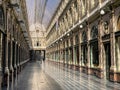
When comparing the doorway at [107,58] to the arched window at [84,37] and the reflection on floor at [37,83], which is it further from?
the arched window at [84,37]

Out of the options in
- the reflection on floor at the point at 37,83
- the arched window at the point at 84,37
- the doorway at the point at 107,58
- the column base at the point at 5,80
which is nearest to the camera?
the reflection on floor at the point at 37,83

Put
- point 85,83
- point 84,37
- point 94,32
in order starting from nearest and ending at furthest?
point 85,83, point 94,32, point 84,37

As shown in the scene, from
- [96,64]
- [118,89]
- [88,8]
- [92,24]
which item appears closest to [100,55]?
[96,64]

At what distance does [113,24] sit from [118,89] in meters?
5.98

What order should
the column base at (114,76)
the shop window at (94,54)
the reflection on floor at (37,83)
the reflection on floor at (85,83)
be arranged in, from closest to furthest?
the reflection on floor at (37,83)
the reflection on floor at (85,83)
the column base at (114,76)
the shop window at (94,54)

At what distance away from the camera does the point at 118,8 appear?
1791 cm

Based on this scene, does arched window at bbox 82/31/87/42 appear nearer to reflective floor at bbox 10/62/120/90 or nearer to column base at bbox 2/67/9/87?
reflective floor at bbox 10/62/120/90

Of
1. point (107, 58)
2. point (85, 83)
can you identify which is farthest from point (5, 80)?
point (107, 58)

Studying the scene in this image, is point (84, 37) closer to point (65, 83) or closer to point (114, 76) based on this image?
point (114, 76)

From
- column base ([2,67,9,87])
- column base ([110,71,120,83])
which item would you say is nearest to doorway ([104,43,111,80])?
column base ([110,71,120,83])

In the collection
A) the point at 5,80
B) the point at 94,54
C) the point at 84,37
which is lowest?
the point at 5,80

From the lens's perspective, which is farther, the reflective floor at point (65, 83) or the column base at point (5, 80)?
the column base at point (5, 80)

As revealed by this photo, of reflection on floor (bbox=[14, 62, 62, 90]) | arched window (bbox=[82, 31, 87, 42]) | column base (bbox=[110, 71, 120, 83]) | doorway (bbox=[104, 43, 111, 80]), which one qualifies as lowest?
reflection on floor (bbox=[14, 62, 62, 90])

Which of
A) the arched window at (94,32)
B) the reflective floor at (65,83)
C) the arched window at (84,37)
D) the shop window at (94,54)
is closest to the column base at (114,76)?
the reflective floor at (65,83)
